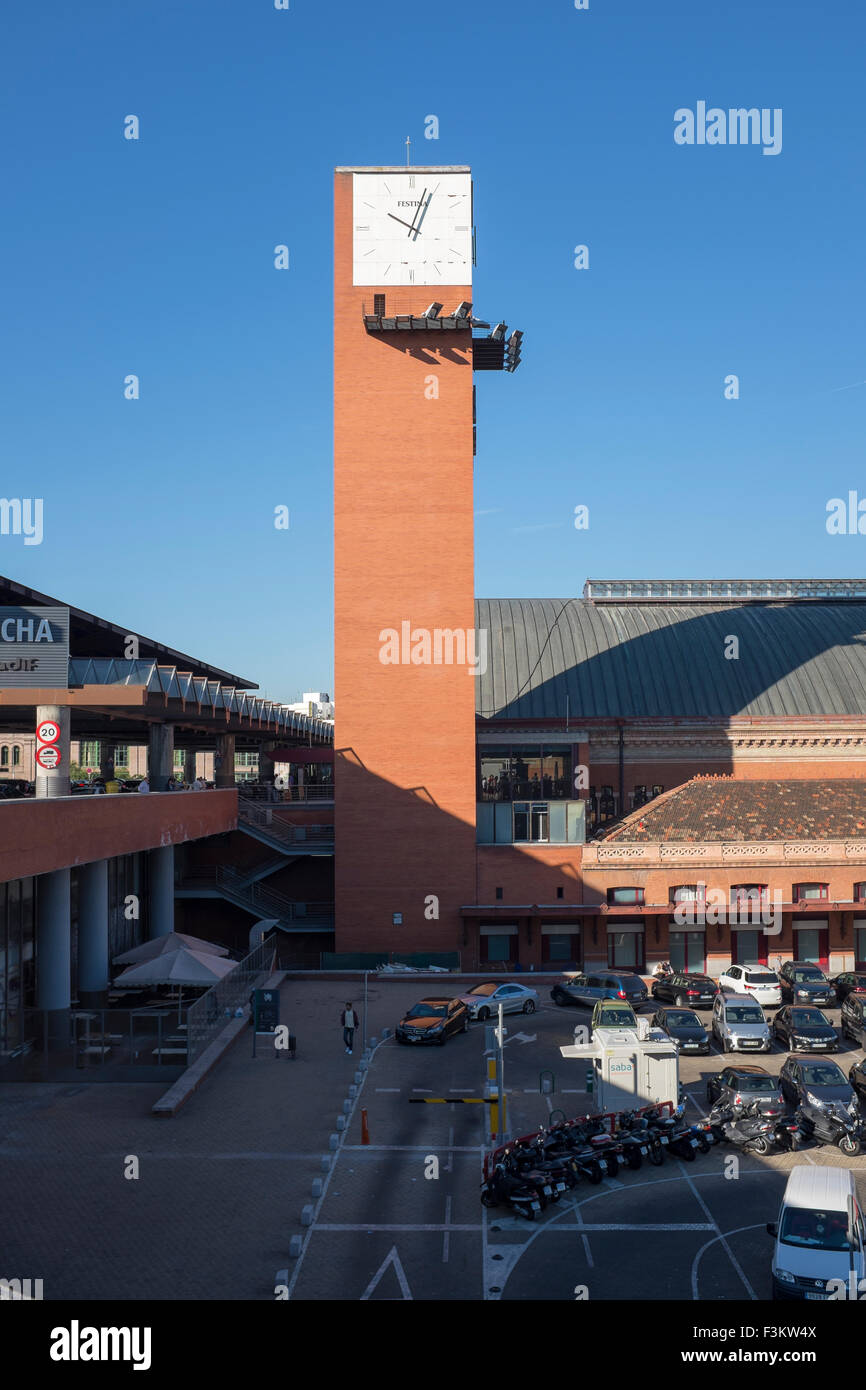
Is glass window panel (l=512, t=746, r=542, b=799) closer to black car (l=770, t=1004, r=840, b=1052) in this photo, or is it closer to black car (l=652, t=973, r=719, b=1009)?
black car (l=652, t=973, r=719, b=1009)

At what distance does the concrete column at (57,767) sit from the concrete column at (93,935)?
4752mm

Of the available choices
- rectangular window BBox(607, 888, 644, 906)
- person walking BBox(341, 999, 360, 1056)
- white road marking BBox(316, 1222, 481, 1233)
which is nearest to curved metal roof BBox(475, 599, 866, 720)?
rectangular window BBox(607, 888, 644, 906)

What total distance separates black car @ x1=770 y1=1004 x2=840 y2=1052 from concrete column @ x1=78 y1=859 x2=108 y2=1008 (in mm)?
22261

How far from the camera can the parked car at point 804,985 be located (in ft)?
137

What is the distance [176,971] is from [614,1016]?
13925 mm

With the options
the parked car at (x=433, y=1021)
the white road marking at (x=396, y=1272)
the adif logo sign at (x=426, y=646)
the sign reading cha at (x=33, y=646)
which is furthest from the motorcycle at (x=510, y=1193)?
the adif logo sign at (x=426, y=646)

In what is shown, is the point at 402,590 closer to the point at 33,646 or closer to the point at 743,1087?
the point at 33,646

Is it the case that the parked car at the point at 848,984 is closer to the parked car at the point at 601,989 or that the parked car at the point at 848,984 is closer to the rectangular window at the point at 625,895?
the parked car at the point at 601,989

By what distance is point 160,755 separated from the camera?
47.6 m

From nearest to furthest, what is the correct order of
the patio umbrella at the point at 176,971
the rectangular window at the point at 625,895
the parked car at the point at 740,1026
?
the parked car at the point at 740,1026 → the patio umbrella at the point at 176,971 → the rectangular window at the point at 625,895

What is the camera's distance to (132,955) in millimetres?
39656

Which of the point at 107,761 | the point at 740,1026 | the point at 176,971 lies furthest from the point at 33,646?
the point at 107,761

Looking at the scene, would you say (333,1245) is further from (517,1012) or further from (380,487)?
(380,487)
